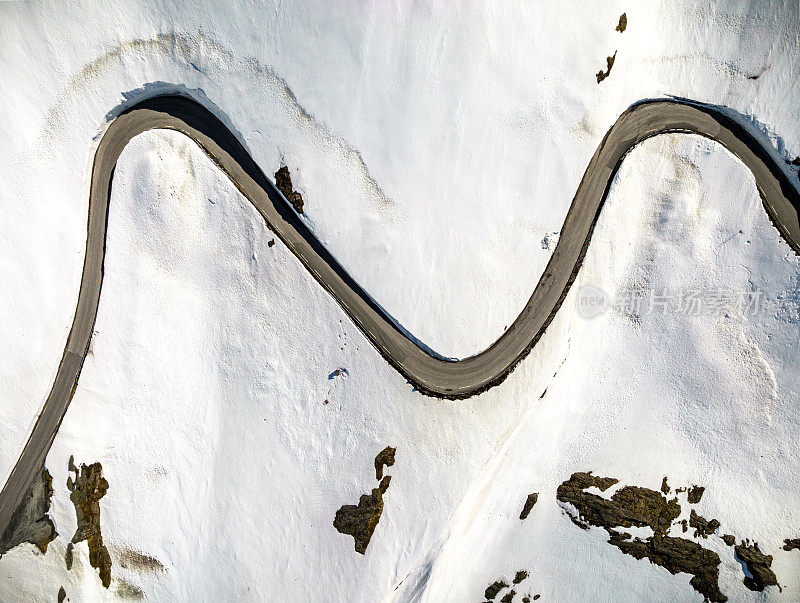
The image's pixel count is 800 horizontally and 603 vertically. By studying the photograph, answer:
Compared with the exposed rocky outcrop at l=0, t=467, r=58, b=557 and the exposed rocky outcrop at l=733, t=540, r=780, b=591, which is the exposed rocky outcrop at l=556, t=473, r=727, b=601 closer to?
the exposed rocky outcrop at l=733, t=540, r=780, b=591

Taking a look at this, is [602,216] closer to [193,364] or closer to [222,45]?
[222,45]

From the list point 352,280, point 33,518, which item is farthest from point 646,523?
point 33,518

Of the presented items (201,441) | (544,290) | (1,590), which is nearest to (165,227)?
(201,441)

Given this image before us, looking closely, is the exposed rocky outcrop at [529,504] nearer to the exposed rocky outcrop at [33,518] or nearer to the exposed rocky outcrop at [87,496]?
the exposed rocky outcrop at [87,496]

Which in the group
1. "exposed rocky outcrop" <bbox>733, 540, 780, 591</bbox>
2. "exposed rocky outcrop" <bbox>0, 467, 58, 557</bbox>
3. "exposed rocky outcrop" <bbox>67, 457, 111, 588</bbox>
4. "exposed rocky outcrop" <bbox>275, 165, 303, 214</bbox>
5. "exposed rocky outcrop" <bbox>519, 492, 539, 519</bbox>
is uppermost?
"exposed rocky outcrop" <bbox>275, 165, 303, 214</bbox>

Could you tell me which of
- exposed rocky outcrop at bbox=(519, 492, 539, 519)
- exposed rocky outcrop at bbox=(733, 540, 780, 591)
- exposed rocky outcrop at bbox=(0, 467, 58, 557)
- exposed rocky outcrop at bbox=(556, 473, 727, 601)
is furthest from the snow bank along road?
exposed rocky outcrop at bbox=(733, 540, 780, 591)

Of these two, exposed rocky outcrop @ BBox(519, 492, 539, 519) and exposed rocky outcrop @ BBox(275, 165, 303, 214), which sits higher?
exposed rocky outcrop @ BBox(275, 165, 303, 214)

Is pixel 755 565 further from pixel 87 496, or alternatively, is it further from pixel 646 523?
pixel 87 496
